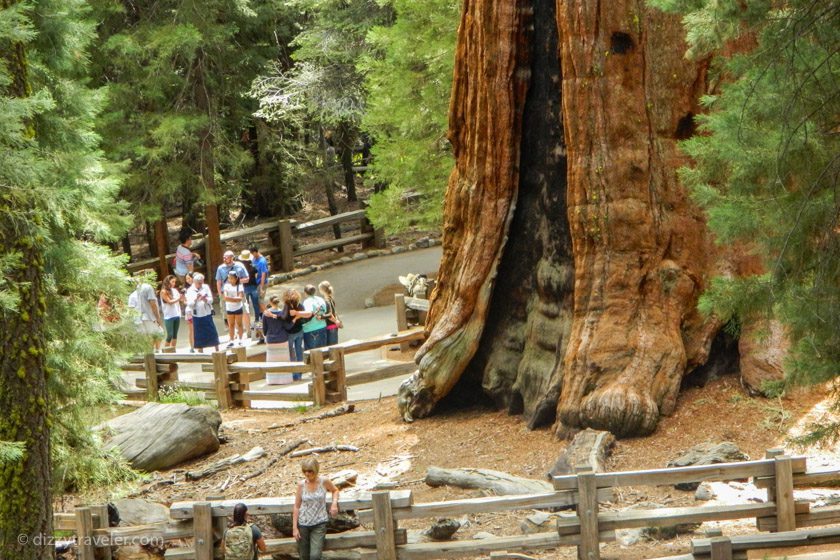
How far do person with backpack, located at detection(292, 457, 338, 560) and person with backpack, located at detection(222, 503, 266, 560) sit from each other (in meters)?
0.36

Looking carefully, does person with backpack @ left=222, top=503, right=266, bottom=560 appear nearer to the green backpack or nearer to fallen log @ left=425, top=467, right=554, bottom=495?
the green backpack

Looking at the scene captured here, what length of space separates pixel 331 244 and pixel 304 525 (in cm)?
2281

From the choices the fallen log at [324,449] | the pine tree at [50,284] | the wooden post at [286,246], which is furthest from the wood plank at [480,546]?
the wooden post at [286,246]

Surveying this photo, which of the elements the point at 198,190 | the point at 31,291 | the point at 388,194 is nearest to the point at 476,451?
the point at 31,291

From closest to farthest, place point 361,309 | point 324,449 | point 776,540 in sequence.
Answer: point 776,540 → point 324,449 → point 361,309

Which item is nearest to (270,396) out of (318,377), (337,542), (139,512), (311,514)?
(318,377)

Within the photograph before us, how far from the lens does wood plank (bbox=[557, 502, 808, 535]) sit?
9531mm

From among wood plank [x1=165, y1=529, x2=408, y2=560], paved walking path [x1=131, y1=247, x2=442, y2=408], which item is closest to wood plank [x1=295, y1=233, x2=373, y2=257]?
paved walking path [x1=131, y1=247, x2=442, y2=408]

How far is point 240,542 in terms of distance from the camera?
32.2ft

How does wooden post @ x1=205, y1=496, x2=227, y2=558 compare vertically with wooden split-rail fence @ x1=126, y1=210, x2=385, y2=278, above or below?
below

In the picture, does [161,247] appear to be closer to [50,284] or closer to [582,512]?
[50,284]

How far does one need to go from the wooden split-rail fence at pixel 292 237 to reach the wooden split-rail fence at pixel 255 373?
10.6 m

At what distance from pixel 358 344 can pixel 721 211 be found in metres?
10.2

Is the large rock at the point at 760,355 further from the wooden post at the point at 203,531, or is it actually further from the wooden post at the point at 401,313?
the wooden post at the point at 401,313
